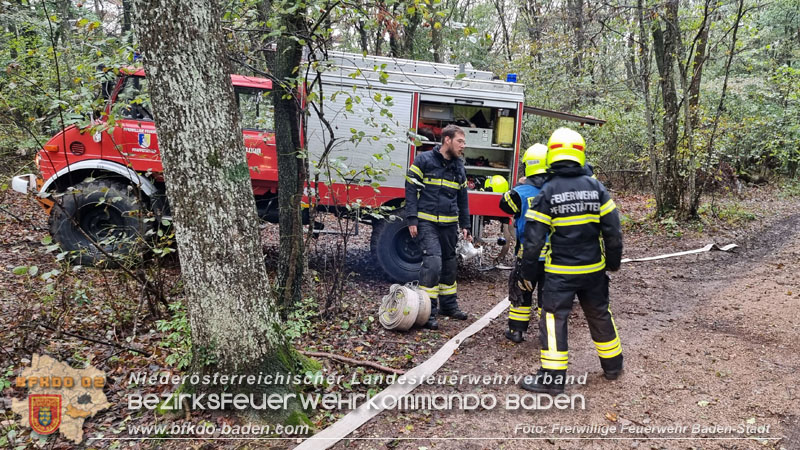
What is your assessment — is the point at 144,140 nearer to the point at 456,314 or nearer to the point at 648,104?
the point at 456,314

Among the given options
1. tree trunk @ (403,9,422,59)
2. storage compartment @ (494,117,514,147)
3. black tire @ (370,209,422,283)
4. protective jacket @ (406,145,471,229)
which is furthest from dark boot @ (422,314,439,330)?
tree trunk @ (403,9,422,59)

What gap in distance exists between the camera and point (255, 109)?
20.0 ft

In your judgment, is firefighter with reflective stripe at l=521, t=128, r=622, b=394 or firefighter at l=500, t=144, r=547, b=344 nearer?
firefighter with reflective stripe at l=521, t=128, r=622, b=394

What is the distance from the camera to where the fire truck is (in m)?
5.68

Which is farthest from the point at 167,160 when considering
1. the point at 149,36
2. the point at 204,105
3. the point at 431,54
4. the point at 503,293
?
the point at 431,54

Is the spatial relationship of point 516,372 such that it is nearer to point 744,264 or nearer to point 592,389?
point 592,389

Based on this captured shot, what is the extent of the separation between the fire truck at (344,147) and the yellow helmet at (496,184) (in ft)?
0.32

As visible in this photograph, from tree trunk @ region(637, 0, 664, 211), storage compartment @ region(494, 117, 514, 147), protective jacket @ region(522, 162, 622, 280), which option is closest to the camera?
protective jacket @ region(522, 162, 622, 280)

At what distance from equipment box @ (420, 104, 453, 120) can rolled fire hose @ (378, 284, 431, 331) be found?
2.80 m

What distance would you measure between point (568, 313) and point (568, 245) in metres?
0.52

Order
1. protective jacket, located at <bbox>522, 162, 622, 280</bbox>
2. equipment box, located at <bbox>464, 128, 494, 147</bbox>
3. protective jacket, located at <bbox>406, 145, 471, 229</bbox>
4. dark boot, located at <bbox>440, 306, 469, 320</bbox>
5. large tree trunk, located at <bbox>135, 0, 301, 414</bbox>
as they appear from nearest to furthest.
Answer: large tree trunk, located at <bbox>135, 0, 301, 414</bbox>, protective jacket, located at <bbox>522, 162, 622, 280</bbox>, protective jacket, located at <bbox>406, 145, 471, 229</bbox>, dark boot, located at <bbox>440, 306, 469, 320</bbox>, equipment box, located at <bbox>464, 128, 494, 147</bbox>

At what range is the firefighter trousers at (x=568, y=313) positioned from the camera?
3514mm

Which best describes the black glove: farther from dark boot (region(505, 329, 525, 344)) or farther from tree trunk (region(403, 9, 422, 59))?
tree trunk (region(403, 9, 422, 59))

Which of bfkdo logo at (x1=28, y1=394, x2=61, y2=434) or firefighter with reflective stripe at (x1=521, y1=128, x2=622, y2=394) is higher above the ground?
firefighter with reflective stripe at (x1=521, y1=128, x2=622, y2=394)
